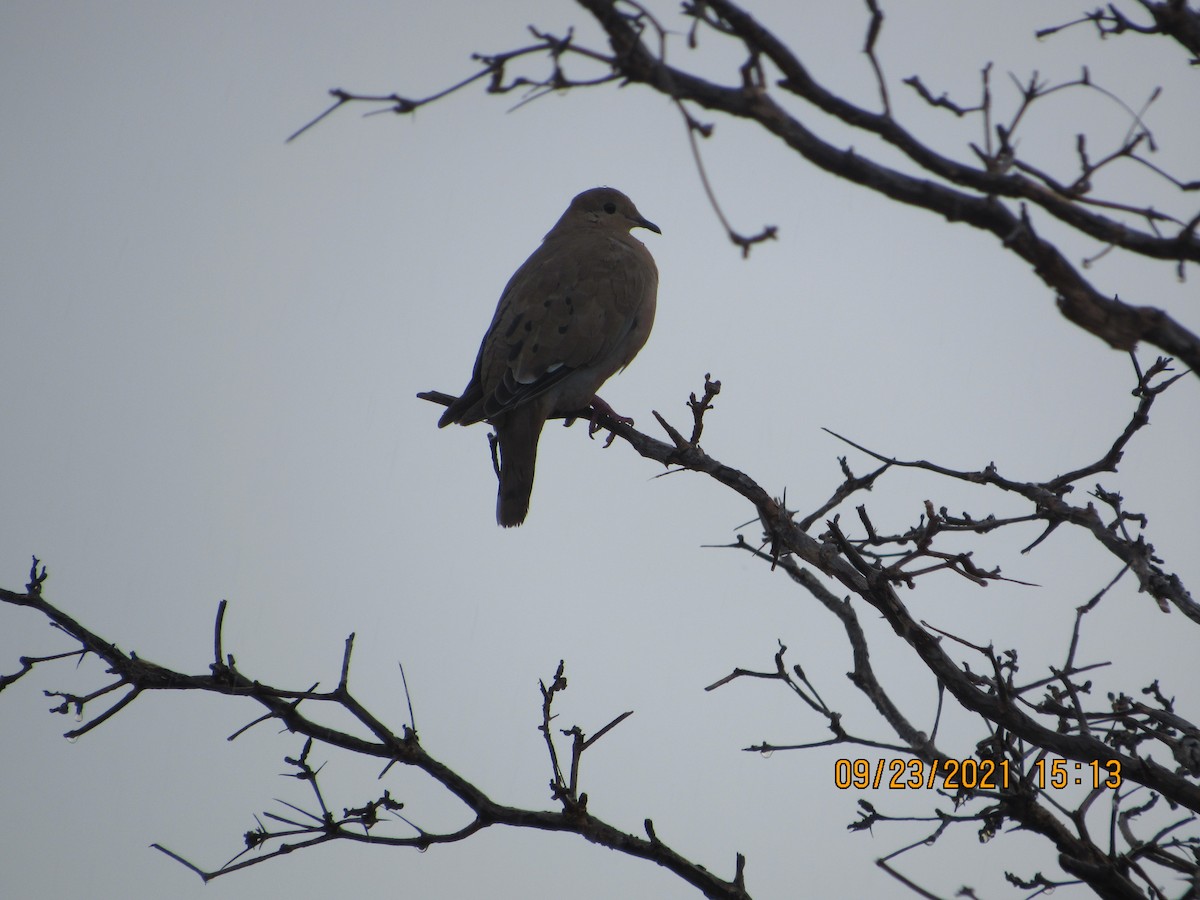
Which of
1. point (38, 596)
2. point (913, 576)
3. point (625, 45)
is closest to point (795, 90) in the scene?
point (625, 45)

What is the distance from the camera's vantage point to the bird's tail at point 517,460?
5023 millimetres

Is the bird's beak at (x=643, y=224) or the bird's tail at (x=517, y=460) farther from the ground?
the bird's beak at (x=643, y=224)

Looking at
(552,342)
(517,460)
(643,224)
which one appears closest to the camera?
(517,460)

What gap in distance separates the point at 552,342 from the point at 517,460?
629mm

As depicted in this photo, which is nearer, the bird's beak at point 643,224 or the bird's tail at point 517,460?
the bird's tail at point 517,460

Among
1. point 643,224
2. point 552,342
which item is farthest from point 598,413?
point 643,224

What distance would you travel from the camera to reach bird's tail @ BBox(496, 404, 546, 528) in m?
5.02

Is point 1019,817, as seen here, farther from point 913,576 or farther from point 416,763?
point 416,763

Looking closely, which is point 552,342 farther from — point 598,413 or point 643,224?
point 643,224

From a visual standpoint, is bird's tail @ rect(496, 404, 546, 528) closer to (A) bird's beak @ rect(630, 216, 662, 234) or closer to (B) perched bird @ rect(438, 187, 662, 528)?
(B) perched bird @ rect(438, 187, 662, 528)

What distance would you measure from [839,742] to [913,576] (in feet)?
2.01

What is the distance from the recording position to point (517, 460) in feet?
16.8

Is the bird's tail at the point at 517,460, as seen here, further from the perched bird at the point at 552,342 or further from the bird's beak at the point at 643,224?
the bird's beak at the point at 643,224

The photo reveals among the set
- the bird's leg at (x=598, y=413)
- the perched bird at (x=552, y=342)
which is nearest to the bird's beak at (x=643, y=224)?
the perched bird at (x=552, y=342)
